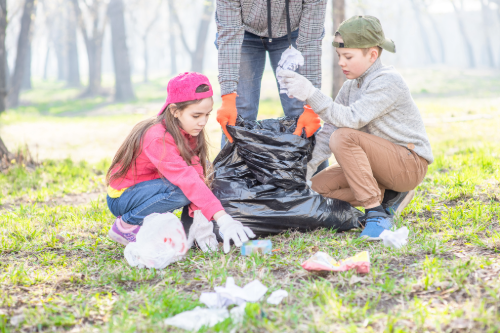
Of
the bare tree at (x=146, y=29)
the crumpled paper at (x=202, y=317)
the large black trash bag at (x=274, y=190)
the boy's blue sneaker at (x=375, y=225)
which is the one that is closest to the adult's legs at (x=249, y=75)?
the large black trash bag at (x=274, y=190)

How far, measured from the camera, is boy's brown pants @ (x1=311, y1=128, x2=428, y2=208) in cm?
250

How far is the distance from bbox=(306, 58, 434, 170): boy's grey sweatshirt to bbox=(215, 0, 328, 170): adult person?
19cm

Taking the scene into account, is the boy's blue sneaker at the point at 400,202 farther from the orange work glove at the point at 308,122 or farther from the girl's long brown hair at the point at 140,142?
the girl's long brown hair at the point at 140,142

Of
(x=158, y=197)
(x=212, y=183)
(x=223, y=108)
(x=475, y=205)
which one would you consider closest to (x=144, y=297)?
(x=158, y=197)

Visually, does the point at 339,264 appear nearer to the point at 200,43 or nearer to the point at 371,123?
the point at 371,123

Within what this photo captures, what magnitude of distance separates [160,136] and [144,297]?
2.93 ft

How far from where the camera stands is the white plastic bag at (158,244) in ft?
6.95

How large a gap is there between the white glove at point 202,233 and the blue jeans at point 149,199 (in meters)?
0.15

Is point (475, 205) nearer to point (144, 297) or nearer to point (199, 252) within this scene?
point (199, 252)

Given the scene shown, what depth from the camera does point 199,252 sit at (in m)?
2.31

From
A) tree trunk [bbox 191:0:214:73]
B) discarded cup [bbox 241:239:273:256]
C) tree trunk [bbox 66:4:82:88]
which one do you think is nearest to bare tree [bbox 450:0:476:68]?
tree trunk [bbox 191:0:214:73]

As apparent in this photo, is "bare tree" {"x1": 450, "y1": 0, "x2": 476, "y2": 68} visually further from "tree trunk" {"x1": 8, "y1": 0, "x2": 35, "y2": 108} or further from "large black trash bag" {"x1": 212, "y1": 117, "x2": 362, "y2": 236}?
"large black trash bag" {"x1": 212, "y1": 117, "x2": 362, "y2": 236}

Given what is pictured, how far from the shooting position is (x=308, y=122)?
2.56 metres

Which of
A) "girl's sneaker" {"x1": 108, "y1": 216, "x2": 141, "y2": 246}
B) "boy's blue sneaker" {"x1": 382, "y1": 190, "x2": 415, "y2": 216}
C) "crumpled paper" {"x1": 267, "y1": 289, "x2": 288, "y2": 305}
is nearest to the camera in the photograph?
"crumpled paper" {"x1": 267, "y1": 289, "x2": 288, "y2": 305}
